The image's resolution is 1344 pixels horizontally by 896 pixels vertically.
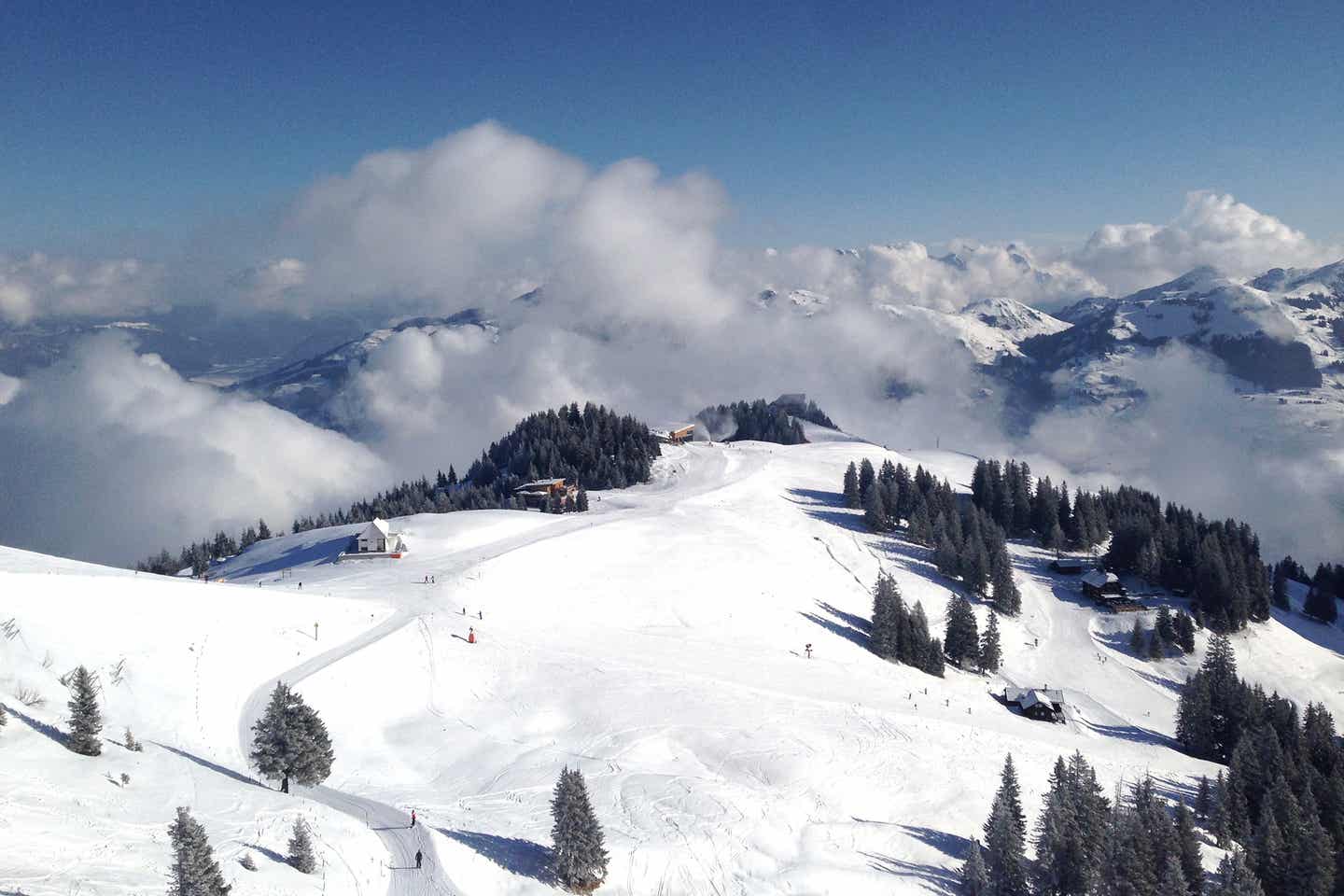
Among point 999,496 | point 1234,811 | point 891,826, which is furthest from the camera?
point 999,496

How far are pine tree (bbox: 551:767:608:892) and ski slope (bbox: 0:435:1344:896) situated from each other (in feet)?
3.72

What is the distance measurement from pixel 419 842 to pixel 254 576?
5998 centimetres

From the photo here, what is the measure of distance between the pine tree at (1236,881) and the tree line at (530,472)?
87513 millimetres

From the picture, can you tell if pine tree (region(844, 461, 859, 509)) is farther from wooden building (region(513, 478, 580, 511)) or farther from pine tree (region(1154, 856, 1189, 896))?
pine tree (region(1154, 856, 1189, 896))

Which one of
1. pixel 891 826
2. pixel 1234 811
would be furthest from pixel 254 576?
pixel 1234 811

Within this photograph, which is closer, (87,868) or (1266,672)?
(87,868)

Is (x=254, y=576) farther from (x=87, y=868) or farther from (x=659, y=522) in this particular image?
(x=87, y=868)

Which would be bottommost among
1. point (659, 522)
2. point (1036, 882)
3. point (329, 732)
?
point (1036, 882)

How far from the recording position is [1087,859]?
33.0m

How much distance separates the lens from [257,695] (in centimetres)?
4106

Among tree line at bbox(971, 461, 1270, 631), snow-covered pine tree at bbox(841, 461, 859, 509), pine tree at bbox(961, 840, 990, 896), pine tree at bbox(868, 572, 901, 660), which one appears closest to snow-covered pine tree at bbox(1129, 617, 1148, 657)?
tree line at bbox(971, 461, 1270, 631)

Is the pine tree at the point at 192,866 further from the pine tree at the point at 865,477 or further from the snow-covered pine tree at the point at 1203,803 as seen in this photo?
the pine tree at the point at 865,477

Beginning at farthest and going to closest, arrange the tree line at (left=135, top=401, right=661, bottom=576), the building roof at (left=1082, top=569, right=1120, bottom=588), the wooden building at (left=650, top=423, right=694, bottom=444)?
1. the wooden building at (left=650, top=423, right=694, bottom=444)
2. the tree line at (left=135, top=401, right=661, bottom=576)
3. the building roof at (left=1082, top=569, right=1120, bottom=588)

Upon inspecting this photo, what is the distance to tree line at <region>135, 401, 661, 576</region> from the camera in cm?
11975
